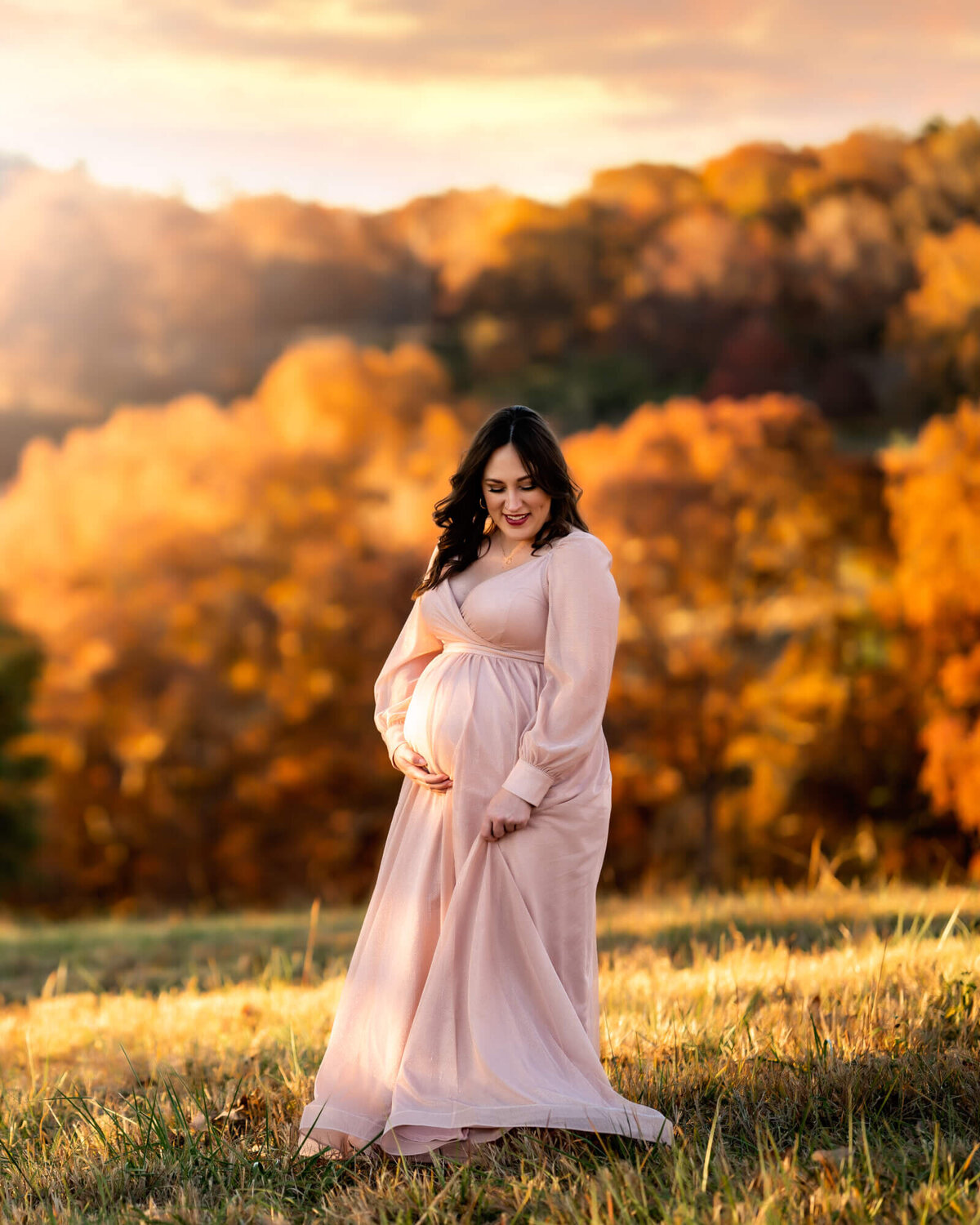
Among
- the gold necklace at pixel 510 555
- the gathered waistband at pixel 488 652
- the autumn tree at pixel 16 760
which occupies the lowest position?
the autumn tree at pixel 16 760

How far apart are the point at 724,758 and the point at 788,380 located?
15662 millimetres

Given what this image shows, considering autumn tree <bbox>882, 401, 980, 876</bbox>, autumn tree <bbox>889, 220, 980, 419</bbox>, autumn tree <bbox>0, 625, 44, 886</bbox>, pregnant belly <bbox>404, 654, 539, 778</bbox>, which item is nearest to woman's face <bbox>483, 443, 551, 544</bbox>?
pregnant belly <bbox>404, 654, 539, 778</bbox>

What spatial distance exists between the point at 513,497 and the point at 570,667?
52cm

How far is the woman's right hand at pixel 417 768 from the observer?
10.9 feet

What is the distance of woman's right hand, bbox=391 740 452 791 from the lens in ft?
10.9

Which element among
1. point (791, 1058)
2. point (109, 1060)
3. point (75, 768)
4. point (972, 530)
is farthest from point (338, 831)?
point (791, 1058)

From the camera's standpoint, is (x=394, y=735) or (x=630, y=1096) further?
(x=394, y=735)

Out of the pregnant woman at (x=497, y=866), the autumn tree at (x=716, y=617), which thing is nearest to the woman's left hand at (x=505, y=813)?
the pregnant woman at (x=497, y=866)

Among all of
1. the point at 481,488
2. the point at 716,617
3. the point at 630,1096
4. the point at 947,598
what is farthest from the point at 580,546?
the point at 716,617

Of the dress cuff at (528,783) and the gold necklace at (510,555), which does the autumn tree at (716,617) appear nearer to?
the gold necklace at (510,555)

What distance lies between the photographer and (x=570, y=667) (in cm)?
320

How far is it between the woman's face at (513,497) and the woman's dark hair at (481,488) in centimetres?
2

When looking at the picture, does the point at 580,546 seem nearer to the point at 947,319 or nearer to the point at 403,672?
the point at 403,672

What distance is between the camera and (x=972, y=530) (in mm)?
17219
